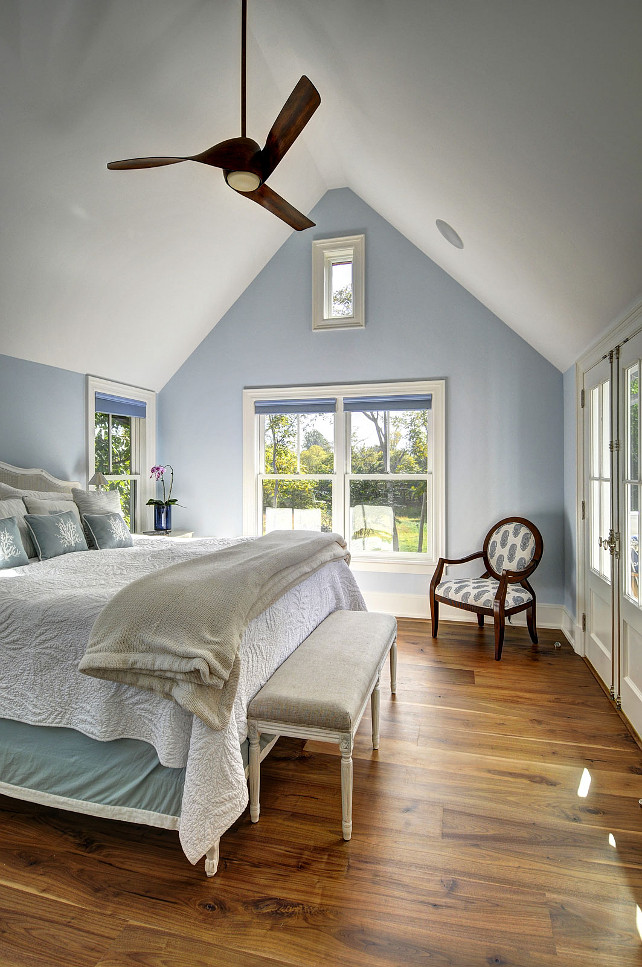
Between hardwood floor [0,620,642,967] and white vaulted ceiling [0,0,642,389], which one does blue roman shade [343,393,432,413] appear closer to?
white vaulted ceiling [0,0,642,389]

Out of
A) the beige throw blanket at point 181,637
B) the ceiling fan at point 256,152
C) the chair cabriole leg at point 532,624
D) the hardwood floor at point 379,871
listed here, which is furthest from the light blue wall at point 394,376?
the beige throw blanket at point 181,637

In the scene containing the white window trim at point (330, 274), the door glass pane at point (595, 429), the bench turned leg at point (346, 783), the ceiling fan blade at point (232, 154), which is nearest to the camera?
the bench turned leg at point (346, 783)

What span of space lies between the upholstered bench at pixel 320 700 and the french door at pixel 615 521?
134 centimetres

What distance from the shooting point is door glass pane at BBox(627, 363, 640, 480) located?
8.65ft

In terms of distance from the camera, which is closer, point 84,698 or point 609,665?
point 84,698

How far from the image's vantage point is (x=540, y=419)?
4492 mm

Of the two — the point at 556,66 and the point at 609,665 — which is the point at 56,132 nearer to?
the point at 556,66

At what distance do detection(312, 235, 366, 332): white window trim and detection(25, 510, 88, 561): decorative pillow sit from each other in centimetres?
276

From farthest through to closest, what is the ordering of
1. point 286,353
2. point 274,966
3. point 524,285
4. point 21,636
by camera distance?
point 286,353
point 524,285
point 21,636
point 274,966

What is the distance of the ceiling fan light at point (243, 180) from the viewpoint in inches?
99.5

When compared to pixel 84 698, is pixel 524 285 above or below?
above

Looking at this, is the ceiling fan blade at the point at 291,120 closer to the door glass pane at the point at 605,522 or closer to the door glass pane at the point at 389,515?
the door glass pane at the point at 605,522

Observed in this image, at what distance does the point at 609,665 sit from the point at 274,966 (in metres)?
2.48

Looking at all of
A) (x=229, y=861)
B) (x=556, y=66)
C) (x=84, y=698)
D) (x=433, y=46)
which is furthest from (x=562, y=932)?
(x=433, y=46)
